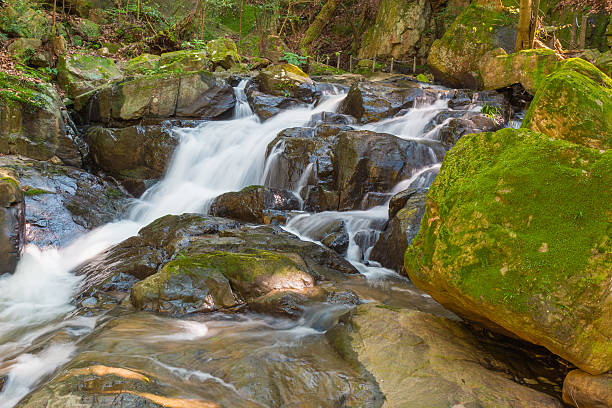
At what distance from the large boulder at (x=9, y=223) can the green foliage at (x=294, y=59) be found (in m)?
15.2

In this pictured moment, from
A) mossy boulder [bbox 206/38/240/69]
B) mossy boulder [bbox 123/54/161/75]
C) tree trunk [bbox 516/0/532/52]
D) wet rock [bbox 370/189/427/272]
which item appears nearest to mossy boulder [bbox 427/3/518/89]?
tree trunk [bbox 516/0/532/52]

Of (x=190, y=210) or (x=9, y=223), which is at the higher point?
(x=9, y=223)

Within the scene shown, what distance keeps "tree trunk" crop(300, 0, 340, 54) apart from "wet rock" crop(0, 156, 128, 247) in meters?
16.6

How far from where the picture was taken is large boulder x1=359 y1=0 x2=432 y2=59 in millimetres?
20641

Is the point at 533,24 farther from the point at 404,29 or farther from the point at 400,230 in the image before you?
the point at 400,230

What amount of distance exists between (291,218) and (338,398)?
519cm

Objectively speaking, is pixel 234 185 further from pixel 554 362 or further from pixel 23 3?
pixel 23 3

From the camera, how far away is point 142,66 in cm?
1543

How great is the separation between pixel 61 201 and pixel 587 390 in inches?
338

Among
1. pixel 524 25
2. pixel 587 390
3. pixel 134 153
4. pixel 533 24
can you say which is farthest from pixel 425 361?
pixel 533 24

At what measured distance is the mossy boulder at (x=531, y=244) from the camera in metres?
2.43

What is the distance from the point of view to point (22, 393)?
10.1 feet

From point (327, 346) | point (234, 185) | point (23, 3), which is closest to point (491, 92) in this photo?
point (234, 185)

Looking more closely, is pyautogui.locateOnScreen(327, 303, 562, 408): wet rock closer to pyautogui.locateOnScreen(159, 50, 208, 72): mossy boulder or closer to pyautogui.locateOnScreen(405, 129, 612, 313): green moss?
pyautogui.locateOnScreen(405, 129, 612, 313): green moss
